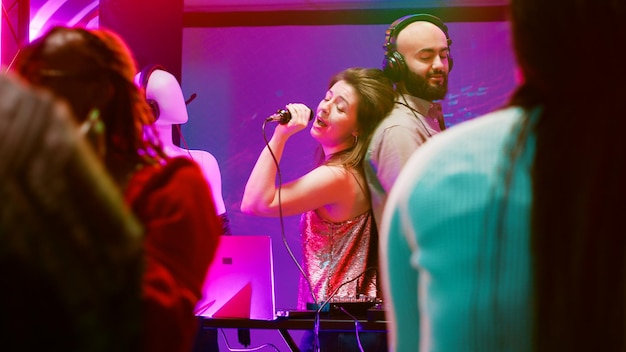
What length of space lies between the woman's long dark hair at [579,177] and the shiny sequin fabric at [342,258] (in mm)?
2117

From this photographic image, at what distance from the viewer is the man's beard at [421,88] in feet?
10.6

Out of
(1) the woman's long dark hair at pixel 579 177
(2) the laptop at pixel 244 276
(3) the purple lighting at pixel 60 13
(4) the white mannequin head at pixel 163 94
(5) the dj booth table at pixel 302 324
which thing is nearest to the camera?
(1) the woman's long dark hair at pixel 579 177

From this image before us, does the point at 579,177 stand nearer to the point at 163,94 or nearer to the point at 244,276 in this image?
the point at 244,276

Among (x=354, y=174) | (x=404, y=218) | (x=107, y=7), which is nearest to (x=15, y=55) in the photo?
(x=107, y=7)

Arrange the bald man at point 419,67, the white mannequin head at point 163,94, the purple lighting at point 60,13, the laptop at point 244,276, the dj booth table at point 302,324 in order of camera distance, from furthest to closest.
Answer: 1. the purple lighting at point 60,13
2. the white mannequin head at point 163,94
3. the bald man at point 419,67
4. the laptop at point 244,276
5. the dj booth table at point 302,324

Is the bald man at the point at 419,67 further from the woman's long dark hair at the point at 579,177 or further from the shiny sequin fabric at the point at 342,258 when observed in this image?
the woman's long dark hair at the point at 579,177

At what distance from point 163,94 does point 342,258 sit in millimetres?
1336

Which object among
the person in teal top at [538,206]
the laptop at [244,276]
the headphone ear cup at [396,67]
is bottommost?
the laptop at [244,276]

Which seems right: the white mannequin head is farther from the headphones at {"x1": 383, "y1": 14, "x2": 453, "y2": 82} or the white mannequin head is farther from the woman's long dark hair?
the woman's long dark hair

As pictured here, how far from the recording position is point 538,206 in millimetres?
730

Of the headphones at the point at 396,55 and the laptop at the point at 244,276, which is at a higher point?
the headphones at the point at 396,55

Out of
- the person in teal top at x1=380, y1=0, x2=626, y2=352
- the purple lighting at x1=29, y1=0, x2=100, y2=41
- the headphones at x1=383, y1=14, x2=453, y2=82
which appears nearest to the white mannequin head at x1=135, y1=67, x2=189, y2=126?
the headphones at x1=383, y1=14, x2=453, y2=82

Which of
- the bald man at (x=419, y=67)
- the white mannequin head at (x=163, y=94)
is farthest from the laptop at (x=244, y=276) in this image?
the white mannequin head at (x=163, y=94)

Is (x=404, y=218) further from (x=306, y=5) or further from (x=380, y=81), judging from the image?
(x=306, y=5)
